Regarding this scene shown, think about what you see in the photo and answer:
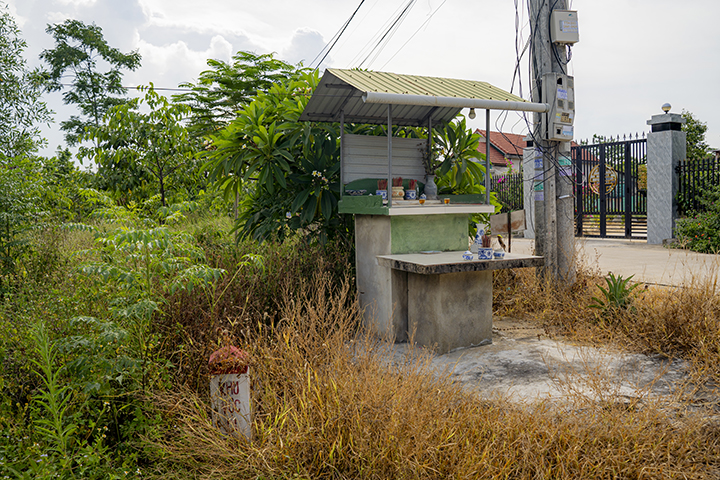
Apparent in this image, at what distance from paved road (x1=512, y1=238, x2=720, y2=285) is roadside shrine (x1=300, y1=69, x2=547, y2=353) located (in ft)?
7.35

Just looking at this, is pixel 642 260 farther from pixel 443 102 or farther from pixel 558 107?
pixel 443 102

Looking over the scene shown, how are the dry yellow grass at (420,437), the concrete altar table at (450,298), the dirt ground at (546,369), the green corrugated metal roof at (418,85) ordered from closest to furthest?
the dry yellow grass at (420,437), the dirt ground at (546,369), the concrete altar table at (450,298), the green corrugated metal roof at (418,85)

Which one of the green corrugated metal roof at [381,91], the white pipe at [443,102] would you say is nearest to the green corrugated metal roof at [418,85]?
the green corrugated metal roof at [381,91]

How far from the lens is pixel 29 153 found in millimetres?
6598

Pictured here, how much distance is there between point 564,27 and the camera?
661cm

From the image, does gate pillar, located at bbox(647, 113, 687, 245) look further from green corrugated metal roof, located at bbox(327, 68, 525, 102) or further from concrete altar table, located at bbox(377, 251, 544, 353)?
concrete altar table, located at bbox(377, 251, 544, 353)

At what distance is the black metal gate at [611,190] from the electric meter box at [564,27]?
10.2m

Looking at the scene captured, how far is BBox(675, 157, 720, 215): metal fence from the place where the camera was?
44.5 ft

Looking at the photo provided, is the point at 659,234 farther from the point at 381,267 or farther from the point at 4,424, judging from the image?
the point at 4,424

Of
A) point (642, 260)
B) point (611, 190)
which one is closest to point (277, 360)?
point (642, 260)

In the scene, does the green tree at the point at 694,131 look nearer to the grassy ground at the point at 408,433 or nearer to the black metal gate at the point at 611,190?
the black metal gate at the point at 611,190

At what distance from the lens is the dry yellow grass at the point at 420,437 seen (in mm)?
2658

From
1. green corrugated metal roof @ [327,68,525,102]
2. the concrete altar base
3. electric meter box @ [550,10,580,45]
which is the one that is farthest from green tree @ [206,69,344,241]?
electric meter box @ [550,10,580,45]

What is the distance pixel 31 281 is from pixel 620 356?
5424 mm
